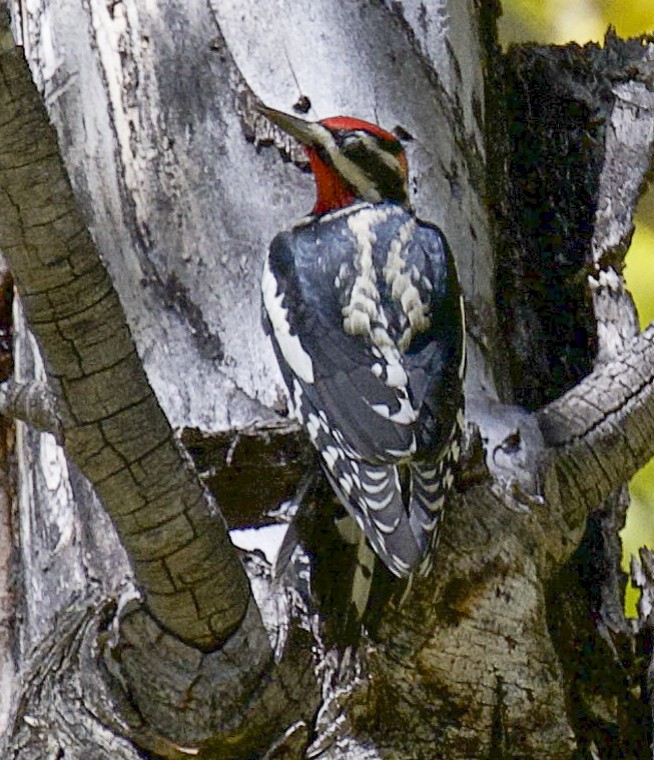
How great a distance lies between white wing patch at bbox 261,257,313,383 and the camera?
2146 millimetres

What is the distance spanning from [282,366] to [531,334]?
27.1 inches

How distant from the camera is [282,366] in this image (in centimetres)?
219

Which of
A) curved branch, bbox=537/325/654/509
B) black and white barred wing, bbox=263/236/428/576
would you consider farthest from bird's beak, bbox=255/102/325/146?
curved branch, bbox=537/325/654/509

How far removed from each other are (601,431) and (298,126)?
2.15 ft

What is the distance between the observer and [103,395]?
1504 millimetres

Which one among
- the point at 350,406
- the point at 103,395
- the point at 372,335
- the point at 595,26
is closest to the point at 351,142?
the point at 372,335

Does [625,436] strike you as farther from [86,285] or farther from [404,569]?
[86,285]

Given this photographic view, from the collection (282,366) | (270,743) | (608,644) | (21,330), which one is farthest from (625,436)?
(21,330)

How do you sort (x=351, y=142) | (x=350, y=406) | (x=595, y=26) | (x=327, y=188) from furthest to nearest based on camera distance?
(x=595, y=26)
(x=327, y=188)
(x=351, y=142)
(x=350, y=406)

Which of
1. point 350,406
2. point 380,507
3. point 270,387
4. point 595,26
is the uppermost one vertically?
point 595,26

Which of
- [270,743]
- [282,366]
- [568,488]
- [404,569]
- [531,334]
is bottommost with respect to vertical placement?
[270,743]

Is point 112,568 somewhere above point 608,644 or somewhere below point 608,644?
above

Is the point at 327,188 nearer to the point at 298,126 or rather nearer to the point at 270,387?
the point at 298,126

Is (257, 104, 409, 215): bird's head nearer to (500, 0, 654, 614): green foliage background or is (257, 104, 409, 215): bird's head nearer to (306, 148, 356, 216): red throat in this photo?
(306, 148, 356, 216): red throat
